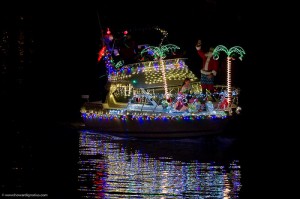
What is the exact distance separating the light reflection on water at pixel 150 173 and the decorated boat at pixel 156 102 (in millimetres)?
708

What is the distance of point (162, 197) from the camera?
19.8m

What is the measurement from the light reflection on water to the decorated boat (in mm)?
708

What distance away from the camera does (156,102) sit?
28.2m

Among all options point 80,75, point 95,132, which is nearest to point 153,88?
point 95,132

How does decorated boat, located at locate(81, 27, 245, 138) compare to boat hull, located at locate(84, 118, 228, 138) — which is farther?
decorated boat, located at locate(81, 27, 245, 138)

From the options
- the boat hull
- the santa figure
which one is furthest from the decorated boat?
the santa figure

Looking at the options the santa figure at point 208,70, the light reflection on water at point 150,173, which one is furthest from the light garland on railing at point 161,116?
the santa figure at point 208,70

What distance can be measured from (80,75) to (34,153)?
961 inches

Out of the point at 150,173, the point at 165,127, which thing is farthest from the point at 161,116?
the point at 150,173

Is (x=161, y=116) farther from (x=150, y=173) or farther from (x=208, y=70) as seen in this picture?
(x=150, y=173)

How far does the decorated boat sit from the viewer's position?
26.6 meters

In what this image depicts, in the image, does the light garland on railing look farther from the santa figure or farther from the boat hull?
the santa figure

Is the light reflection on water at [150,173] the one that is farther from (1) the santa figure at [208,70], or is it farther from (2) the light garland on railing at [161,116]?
(1) the santa figure at [208,70]

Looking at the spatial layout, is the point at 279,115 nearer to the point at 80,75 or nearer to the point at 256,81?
the point at 256,81
